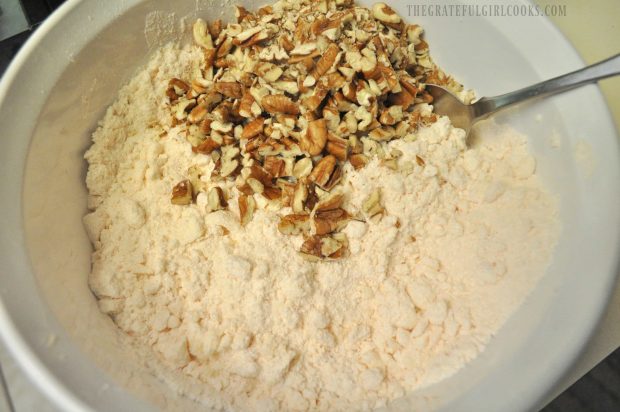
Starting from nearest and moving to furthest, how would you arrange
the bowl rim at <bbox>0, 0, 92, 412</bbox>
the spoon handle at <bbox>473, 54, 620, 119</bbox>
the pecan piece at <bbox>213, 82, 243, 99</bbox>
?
the bowl rim at <bbox>0, 0, 92, 412</bbox> → the spoon handle at <bbox>473, 54, 620, 119</bbox> → the pecan piece at <bbox>213, 82, 243, 99</bbox>

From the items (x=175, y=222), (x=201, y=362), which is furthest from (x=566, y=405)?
(x=175, y=222)

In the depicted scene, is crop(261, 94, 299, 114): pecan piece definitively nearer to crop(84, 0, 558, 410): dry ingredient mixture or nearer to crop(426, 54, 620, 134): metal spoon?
crop(84, 0, 558, 410): dry ingredient mixture

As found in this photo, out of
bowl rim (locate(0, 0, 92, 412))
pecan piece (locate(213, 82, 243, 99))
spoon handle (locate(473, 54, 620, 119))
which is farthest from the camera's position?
pecan piece (locate(213, 82, 243, 99))

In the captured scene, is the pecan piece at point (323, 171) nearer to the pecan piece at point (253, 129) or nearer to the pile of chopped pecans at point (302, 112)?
the pile of chopped pecans at point (302, 112)

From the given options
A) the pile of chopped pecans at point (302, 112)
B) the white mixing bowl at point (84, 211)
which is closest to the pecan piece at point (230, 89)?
the pile of chopped pecans at point (302, 112)

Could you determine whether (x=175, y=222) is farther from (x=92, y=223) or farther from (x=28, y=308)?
(x=28, y=308)

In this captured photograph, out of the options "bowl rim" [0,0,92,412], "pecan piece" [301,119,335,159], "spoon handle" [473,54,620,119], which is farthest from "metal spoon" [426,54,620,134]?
"bowl rim" [0,0,92,412]
